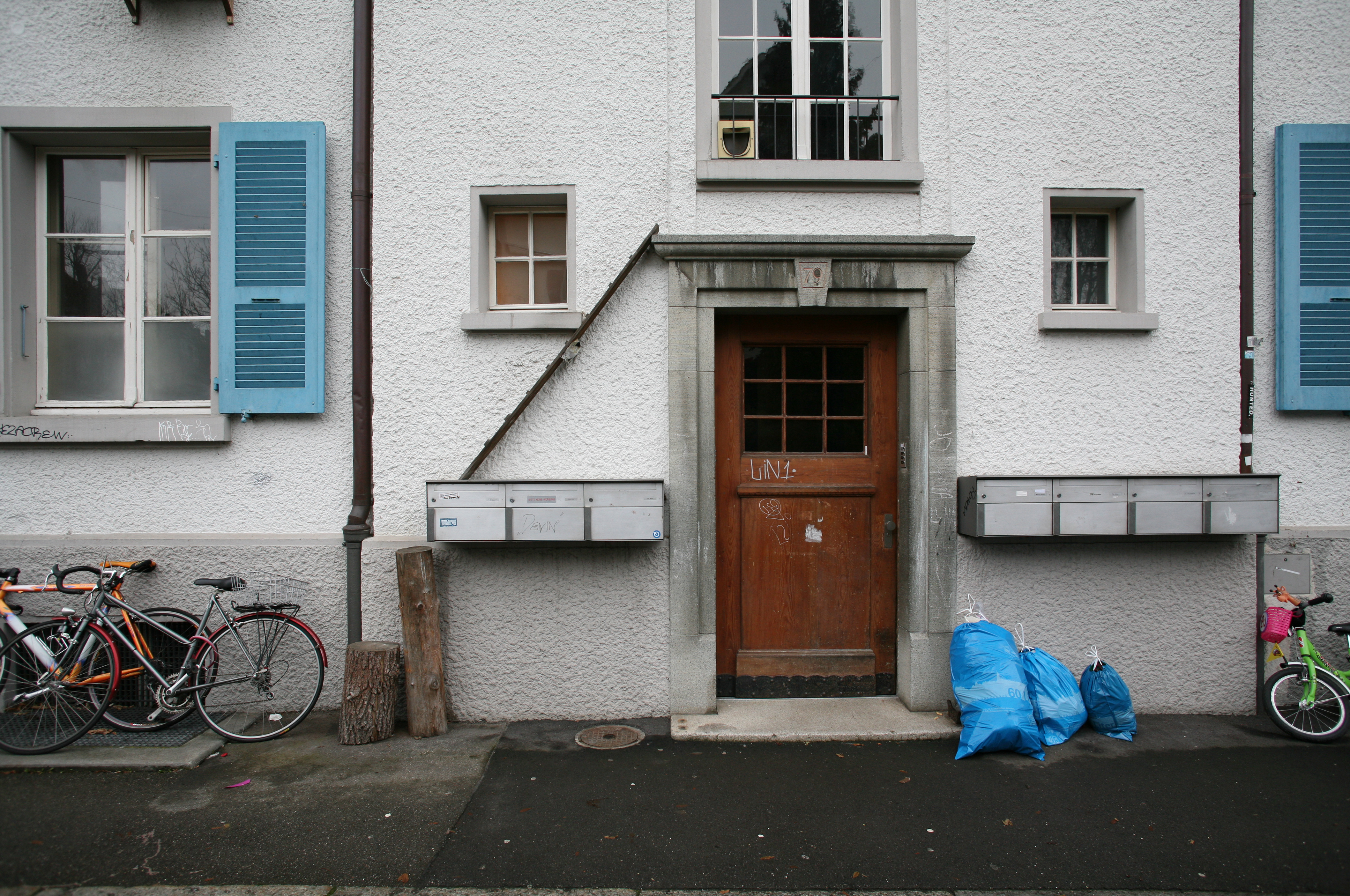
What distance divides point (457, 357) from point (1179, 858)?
4262 mm

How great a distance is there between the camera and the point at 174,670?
Result: 4285mm

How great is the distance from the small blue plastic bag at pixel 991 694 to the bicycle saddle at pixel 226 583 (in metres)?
4.12

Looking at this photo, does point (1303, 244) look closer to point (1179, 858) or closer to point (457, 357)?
Result: point (1179, 858)

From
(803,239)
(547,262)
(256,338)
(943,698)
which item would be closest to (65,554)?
(256,338)

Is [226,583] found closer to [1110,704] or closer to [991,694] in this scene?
[991,694]

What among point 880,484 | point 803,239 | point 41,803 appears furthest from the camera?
point 880,484

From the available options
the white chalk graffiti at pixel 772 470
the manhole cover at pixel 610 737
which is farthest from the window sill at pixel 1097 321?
the manhole cover at pixel 610 737

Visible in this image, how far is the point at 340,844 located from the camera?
114 inches

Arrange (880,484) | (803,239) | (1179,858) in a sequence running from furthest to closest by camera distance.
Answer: (880,484) < (803,239) < (1179,858)

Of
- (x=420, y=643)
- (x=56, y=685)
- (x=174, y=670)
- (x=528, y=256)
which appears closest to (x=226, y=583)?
(x=174, y=670)

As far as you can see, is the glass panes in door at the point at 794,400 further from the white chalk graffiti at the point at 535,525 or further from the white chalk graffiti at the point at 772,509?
the white chalk graffiti at the point at 535,525

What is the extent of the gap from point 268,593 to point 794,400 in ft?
11.2

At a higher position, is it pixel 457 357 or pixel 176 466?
pixel 457 357

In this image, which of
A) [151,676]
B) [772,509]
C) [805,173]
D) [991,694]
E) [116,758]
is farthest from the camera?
[772,509]
